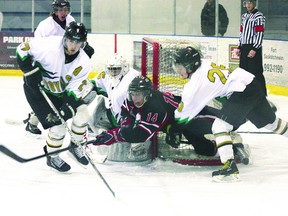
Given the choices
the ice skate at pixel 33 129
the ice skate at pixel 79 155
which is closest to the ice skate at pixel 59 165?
the ice skate at pixel 79 155

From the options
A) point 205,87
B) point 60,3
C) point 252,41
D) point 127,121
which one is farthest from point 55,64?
point 252,41

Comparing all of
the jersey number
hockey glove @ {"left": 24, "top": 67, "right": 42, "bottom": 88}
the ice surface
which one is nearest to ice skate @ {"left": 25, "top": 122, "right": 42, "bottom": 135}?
the ice surface

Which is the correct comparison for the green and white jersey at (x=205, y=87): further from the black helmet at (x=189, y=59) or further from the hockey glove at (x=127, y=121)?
the hockey glove at (x=127, y=121)

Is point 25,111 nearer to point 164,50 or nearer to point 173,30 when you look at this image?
point 164,50

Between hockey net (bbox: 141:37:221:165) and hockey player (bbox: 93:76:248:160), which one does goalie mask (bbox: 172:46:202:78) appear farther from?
hockey net (bbox: 141:37:221:165)

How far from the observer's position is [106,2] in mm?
9625

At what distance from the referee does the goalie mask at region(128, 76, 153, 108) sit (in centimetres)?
269

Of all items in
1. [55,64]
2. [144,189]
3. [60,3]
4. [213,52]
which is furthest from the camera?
[213,52]

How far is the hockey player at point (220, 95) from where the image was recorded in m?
3.71

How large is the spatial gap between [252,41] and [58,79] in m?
2.93

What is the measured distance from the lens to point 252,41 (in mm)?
6465

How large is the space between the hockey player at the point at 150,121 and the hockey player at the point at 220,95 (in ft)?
0.48

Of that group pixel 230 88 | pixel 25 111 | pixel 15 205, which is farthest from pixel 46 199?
pixel 25 111

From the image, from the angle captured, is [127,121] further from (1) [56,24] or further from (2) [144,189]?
(1) [56,24]
